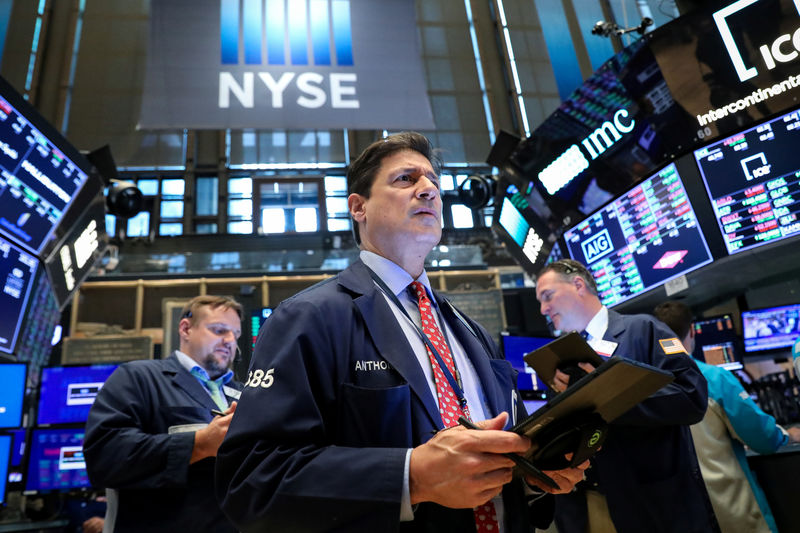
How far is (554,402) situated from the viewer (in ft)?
3.30

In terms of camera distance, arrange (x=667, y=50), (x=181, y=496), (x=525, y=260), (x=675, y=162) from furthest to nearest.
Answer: (x=525, y=260)
(x=675, y=162)
(x=667, y=50)
(x=181, y=496)

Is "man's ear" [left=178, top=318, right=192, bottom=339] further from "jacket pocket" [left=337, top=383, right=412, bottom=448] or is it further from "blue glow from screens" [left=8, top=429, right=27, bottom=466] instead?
"blue glow from screens" [left=8, top=429, right=27, bottom=466]

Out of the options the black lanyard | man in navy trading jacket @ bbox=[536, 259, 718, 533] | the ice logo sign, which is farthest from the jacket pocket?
the ice logo sign

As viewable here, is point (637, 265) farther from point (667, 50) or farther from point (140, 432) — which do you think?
point (140, 432)

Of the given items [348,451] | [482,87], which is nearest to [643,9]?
[482,87]

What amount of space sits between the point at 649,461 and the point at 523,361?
2272 millimetres

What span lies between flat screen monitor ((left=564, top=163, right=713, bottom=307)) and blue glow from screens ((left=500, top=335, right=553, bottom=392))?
68 centimetres

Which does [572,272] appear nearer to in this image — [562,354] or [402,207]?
[562,354]

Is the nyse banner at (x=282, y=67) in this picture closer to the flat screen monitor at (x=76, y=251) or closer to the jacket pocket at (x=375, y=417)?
the flat screen monitor at (x=76, y=251)

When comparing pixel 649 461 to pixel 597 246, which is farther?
pixel 597 246

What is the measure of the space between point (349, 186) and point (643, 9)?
1252 centimetres

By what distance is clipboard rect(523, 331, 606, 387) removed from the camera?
5.63 feet

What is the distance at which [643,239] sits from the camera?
455 centimetres

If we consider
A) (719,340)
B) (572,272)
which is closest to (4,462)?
(572,272)
